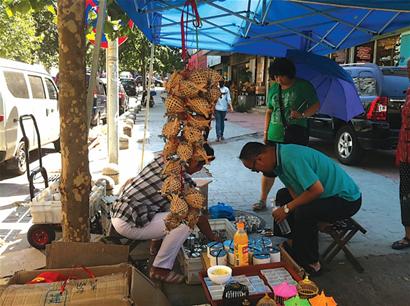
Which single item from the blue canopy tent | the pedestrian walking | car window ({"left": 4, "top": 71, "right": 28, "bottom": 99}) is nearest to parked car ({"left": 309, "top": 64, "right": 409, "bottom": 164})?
the blue canopy tent

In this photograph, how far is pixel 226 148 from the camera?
32.5 ft

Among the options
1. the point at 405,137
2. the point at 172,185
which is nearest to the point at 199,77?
the point at 172,185

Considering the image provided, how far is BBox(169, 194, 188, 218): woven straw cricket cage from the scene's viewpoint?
8.05 feet

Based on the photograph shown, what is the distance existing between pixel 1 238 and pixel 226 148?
631 centimetres

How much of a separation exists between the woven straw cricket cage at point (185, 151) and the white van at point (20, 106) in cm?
359

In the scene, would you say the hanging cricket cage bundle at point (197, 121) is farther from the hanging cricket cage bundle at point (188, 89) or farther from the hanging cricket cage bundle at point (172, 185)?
the hanging cricket cage bundle at point (172, 185)

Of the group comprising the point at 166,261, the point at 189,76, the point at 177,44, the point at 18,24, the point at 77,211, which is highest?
the point at 18,24

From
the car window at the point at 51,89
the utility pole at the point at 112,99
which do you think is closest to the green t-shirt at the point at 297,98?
the utility pole at the point at 112,99

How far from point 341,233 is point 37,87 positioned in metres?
6.90

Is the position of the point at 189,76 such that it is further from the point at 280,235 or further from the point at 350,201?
the point at 280,235

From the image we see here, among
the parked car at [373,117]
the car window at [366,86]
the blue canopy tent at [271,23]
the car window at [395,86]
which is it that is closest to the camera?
the blue canopy tent at [271,23]

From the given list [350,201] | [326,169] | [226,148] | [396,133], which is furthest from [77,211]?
[226,148]

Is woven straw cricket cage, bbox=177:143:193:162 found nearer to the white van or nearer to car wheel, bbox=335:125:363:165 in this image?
the white van

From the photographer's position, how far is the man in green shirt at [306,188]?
300 cm
